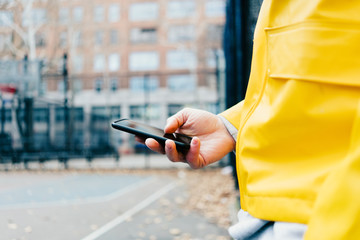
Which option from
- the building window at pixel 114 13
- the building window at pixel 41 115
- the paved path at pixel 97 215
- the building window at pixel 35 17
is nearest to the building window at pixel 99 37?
the building window at pixel 114 13

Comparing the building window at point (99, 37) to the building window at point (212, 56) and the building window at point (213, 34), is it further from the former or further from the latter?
the building window at point (213, 34)

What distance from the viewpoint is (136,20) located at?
1788 inches

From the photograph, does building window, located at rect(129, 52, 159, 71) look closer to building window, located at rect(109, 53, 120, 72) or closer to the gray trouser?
building window, located at rect(109, 53, 120, 72)

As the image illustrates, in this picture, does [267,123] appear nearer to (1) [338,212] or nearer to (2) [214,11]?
(1) [338,212]

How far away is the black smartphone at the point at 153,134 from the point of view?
1439 millimetres

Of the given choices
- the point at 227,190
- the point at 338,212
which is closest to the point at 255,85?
the point at 338,212

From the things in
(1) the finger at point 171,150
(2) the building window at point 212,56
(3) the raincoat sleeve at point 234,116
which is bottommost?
(2) the building window at point 212,56

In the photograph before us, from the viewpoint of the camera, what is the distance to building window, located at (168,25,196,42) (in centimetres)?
3812

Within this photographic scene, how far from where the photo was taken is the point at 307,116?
0.88 m

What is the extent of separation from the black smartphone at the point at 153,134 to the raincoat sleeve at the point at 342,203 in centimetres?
A: 74

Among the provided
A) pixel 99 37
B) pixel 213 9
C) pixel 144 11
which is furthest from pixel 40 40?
pixel 144 11

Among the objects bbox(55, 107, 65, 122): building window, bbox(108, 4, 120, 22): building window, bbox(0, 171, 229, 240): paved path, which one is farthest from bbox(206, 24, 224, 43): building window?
bbox(0, 171, 229, 240): paved path

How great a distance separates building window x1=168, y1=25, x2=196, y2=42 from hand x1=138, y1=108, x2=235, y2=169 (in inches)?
1406

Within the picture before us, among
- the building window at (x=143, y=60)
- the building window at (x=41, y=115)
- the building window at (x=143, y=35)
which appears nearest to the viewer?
the building window at (x=41, y=115)
